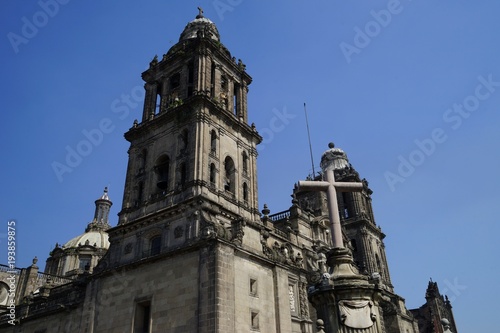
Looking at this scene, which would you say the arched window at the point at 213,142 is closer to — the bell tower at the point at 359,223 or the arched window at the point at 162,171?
the arched window at the point at 162,171

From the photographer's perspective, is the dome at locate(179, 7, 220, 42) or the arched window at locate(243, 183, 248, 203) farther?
the dome at locate(179, 7, 220, 42)

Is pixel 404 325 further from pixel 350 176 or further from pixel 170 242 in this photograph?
pixel 170 242

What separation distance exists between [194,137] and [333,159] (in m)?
32.7

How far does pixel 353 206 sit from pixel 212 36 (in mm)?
28581

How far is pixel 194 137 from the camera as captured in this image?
96.2 feet

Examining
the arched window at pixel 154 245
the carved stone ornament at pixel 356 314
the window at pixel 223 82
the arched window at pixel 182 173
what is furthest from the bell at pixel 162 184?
the carved stone ornament at pixel 356 314

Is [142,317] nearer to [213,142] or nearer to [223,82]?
[213,142]

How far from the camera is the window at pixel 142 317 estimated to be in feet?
82.6

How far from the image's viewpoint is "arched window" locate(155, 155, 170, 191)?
31.2 metres

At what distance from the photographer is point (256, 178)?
33219 mm

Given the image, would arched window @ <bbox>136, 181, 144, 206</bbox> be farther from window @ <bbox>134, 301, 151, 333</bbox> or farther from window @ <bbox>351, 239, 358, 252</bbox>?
window @ <bbox>351, 239, 358, 252</bbox>

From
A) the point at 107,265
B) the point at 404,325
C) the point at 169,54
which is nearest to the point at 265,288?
the point at 107,265

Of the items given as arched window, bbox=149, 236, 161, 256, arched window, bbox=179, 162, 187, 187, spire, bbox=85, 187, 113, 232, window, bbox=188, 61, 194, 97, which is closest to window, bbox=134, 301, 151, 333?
arched window, bbox=149, 236, 161, 256

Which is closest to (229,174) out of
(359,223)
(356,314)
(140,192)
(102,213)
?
(140,192)
